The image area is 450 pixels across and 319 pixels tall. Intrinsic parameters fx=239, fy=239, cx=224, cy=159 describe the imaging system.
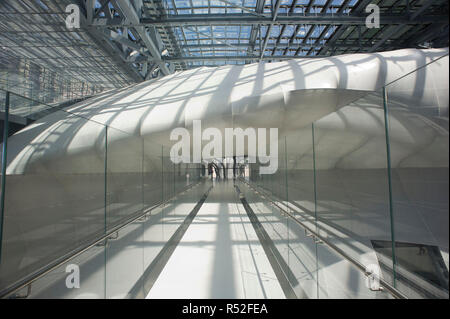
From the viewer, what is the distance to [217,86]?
29.9ft

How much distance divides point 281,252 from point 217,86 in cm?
674

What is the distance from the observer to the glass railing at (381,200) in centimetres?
149

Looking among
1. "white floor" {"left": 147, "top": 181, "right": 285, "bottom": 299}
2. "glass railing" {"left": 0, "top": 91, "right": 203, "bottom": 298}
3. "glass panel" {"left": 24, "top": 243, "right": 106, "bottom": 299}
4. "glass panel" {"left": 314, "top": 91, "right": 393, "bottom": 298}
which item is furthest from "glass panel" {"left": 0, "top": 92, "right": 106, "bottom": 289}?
"glass panel" {"left": 314, "top": 91, "right": 393, "bottom": 298}

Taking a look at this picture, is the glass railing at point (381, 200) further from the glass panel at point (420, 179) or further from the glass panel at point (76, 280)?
the glass panel at point (76, 280)

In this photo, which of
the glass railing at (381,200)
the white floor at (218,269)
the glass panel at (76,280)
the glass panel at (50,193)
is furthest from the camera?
the white floor at (218,269)

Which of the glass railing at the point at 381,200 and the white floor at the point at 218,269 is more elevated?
the glass railing at the point at 381,200

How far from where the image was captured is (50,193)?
2.98 metres

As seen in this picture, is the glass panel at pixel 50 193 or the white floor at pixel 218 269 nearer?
the glass panel at pixel 50 193

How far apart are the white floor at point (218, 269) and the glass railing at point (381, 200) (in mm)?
464

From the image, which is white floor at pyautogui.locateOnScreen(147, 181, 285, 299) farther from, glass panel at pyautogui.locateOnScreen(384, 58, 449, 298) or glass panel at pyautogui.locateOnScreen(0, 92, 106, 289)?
glass panel at pyautogui.locateOnScreen(384, 58, 449, 298)

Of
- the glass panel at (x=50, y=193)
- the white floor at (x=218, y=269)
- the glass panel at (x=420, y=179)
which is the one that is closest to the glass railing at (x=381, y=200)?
the glass panel at (x=420, y=179)

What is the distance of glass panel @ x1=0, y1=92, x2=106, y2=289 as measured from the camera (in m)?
2.26

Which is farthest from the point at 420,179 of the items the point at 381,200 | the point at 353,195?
the point at 353,195
